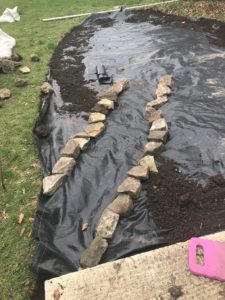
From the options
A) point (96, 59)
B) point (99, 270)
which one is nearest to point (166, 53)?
point (96, 59)

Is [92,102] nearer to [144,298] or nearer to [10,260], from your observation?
[10,260]

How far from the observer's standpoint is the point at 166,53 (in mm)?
7883

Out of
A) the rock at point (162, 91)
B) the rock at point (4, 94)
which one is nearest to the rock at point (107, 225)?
the rock at point (162, 91)

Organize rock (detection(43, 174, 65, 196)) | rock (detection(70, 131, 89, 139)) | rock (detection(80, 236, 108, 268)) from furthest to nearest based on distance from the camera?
rock (detection(70, 131, 89, 139)), rock (detection(43, 174, 65, 196)), rock (detection(80, 236, 108, 268))

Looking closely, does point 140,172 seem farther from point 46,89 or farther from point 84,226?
point 46,89

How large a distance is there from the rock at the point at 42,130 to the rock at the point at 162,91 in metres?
1.86

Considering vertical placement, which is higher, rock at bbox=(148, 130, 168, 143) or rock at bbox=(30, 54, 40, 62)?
rock at bbox=(148, 130, 168, 143)

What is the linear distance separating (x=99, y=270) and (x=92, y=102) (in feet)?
13.0

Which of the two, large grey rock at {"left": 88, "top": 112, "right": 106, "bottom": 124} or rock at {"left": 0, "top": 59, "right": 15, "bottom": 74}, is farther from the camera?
rock at {"left": 0, "top": 59, "right": 15, "bottom": 74}

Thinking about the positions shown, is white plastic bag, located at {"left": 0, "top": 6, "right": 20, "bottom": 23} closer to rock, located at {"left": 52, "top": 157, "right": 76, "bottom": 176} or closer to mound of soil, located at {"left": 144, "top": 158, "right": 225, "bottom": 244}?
rock, located at {"left": 52, "top": 157, "right": 76, "bottom": 176}

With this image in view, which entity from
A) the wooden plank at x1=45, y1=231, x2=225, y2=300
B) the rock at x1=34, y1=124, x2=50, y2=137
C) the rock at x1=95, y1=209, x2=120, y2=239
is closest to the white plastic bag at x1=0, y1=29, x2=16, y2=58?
the rock at x1=34, y1=124, x2=50, y2=137

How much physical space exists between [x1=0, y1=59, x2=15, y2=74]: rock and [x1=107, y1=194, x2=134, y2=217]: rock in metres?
5.26

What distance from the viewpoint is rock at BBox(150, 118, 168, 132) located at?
5176 mm

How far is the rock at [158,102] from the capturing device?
5888 mm
